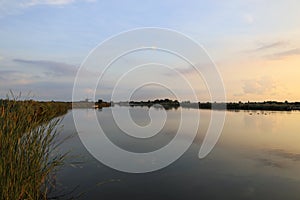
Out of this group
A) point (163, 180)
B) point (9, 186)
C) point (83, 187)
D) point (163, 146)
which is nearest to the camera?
point (9, 186)

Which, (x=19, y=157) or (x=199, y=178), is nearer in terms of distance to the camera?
(x=19, y=157)

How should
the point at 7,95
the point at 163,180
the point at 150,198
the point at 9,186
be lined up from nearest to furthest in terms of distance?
the point at 9,186
the point at 7,95
the point at 150,198
the point at 163,180

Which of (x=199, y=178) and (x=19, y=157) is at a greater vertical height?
(x=19, y=157)

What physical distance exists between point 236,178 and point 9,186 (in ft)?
21.5

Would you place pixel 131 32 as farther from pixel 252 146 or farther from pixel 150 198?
pixel 252 146

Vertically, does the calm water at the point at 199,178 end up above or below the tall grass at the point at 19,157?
below

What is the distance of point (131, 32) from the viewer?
38.5 feet

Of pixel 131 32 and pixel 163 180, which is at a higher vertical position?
pixel 131 32

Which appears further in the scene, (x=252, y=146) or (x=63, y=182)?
(x=252, y=146)

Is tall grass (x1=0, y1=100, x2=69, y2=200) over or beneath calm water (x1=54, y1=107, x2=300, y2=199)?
over

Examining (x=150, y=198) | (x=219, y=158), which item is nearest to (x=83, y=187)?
(x=150, y=198)

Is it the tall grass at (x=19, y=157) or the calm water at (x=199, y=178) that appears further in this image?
the calm water at (x=199, y=178)

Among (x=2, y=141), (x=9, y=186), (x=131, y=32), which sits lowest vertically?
(x=9, y=186)

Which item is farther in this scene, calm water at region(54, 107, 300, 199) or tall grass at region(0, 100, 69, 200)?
calm water at region(54, 107, 300, 199)
